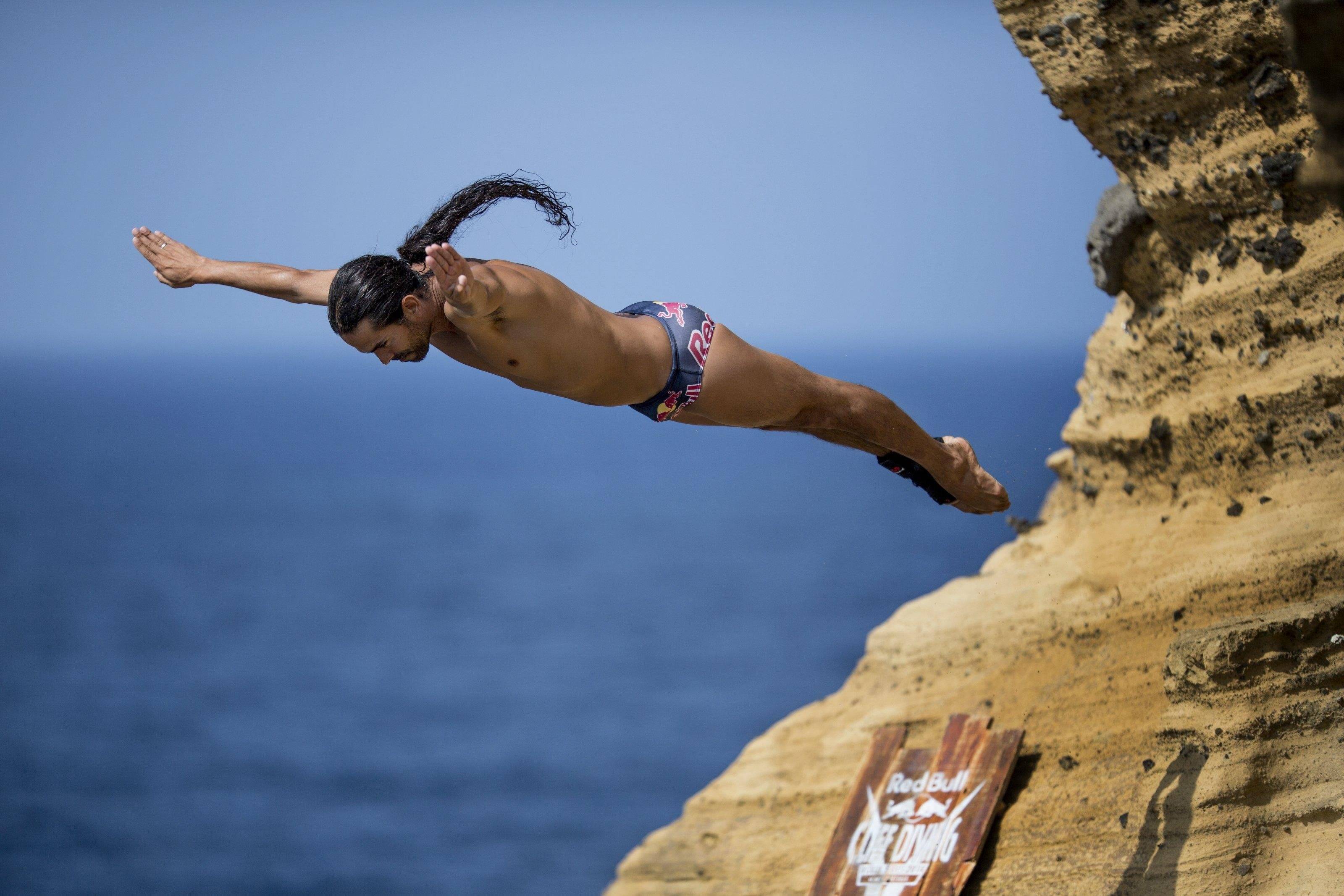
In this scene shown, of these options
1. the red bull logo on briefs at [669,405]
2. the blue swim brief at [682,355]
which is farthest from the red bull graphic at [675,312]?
the red bull logo on briefs at [669,405]

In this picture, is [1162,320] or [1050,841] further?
[1162,320]

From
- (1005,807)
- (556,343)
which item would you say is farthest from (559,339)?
(1005,807)

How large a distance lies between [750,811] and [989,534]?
17431 millimetres

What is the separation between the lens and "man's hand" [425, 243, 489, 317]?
9.90ft

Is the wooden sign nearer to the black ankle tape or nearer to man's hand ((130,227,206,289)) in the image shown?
the black ankle tape

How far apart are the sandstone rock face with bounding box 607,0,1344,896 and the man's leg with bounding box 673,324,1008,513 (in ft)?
3.22

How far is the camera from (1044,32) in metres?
4.81

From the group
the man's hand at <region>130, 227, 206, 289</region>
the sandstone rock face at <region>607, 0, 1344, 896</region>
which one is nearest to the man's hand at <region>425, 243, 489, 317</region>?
the man's hand at <region>130, 227, 206, 289</region>

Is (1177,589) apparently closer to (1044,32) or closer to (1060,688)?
(1060,688)

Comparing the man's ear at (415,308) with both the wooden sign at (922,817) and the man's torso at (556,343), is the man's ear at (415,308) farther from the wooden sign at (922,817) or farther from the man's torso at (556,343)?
the wooden sign at (922,817)

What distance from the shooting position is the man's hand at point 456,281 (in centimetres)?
302

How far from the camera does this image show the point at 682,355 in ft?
12.3

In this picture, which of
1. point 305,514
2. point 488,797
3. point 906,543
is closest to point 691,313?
point 488,797

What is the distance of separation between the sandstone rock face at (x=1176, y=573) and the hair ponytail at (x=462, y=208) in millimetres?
2271
